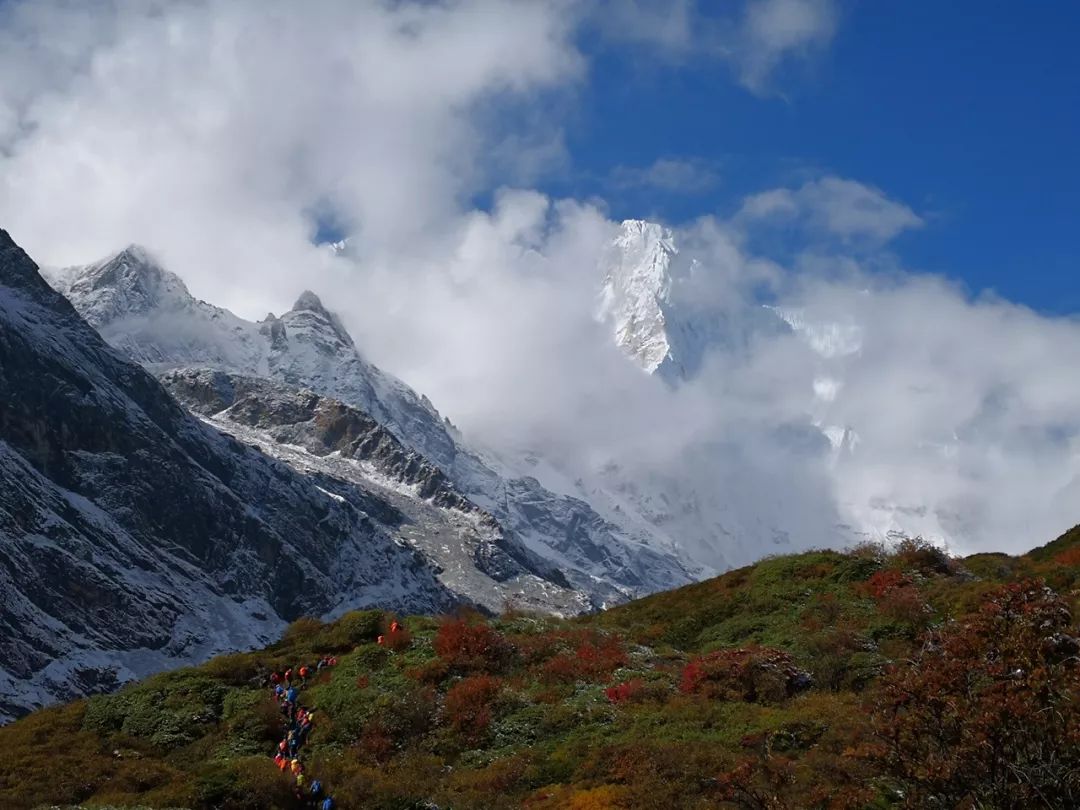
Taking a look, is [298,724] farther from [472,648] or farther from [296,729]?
[472,648]

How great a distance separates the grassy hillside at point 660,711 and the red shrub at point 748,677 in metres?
0.08

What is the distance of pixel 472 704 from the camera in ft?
113

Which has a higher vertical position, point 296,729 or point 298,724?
point 298,724

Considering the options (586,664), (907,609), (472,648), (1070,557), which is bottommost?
(586,664)

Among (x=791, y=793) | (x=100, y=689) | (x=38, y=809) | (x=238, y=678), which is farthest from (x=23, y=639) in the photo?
(x=791, y=793)

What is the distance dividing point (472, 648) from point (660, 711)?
940 cm

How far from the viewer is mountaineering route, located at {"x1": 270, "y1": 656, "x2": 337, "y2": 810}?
2827cm

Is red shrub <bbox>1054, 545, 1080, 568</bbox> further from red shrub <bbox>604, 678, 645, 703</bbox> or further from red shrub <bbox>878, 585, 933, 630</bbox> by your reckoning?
red shrub <bbox>604, 678, 645, 703</bbox>

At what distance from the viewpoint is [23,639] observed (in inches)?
7347

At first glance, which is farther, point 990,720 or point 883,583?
point 883,583

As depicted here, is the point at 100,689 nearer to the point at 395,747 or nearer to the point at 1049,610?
the point at 395,747

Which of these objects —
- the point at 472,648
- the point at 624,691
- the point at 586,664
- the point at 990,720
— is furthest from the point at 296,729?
the point at 990,720

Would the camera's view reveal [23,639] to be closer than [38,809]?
No

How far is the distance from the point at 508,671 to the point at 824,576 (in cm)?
1737
